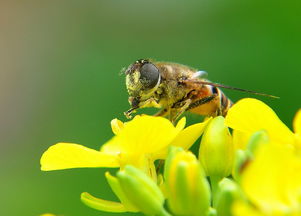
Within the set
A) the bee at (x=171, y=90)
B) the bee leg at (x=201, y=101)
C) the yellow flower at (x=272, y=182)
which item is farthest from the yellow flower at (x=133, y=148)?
the bee leg at (x=201, y=101)

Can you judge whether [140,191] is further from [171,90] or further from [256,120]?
[171,90]

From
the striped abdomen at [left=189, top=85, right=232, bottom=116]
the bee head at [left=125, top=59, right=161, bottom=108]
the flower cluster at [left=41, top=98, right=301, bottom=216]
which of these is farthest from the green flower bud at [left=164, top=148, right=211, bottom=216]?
the striped abdomen at [left=189, top=85, right=232, bottom=116]

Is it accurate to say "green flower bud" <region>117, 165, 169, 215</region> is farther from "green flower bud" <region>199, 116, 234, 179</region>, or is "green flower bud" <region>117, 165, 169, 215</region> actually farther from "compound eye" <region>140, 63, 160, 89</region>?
"compound eye" <region>140, 63, 160, 89</region>

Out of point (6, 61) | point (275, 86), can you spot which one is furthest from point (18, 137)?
point (275, 86)

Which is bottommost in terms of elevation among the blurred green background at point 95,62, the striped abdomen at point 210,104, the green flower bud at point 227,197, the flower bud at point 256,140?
the blurred green background at point 95,62

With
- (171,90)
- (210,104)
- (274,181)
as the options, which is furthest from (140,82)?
(274,181)

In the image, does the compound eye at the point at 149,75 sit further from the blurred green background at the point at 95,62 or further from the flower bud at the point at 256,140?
the flower bud at the point at 256,140
